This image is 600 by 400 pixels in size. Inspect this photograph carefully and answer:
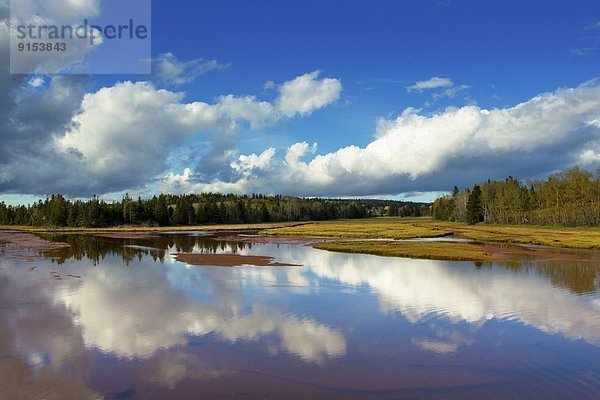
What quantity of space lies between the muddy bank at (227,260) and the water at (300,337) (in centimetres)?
892

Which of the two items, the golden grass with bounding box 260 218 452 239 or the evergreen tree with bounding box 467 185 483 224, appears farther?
the evergreen tree with bounding box 467 185 483 224

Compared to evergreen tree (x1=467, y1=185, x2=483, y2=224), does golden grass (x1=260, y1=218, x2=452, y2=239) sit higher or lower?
lower

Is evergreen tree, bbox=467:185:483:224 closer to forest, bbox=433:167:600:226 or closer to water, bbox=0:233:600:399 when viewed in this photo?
forest, bbox=433:167:600:226

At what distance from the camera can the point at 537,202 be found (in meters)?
119

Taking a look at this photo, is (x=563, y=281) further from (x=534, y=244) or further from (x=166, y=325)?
(x=534, y=244)

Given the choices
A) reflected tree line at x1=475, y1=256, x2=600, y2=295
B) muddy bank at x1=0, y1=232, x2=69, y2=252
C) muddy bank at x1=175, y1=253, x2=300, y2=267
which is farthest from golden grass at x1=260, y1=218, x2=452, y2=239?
muddy bank at x1=0, y1=232, x2=69, y2=252

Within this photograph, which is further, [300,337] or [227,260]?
[227,260]

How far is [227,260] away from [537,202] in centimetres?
10369

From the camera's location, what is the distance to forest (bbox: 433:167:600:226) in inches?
3752

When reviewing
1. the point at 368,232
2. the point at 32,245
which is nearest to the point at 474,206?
the point at 368,232

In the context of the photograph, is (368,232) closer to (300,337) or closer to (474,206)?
(474,206)

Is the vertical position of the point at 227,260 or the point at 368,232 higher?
the point at 227,260

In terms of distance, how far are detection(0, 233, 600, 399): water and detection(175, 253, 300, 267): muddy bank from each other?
8.92m

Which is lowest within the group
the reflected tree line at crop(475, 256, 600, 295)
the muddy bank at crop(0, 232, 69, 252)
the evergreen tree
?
the reflected tree line at crop(475, 256, 600, 295)
